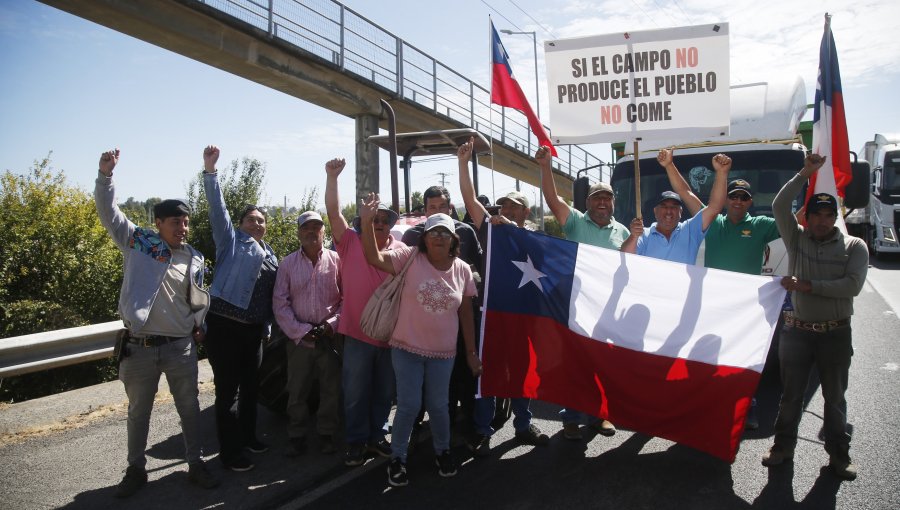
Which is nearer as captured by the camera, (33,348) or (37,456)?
(37,456)

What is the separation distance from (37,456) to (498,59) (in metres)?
5.41

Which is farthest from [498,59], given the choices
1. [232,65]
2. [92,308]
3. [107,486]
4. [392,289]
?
[232,65]

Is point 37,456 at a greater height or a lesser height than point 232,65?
lesser

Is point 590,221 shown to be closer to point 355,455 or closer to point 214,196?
point 355,455

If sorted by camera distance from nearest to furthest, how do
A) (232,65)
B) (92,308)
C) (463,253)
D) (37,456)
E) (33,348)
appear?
1. (37,456)
2. (463,253)
3. (33,348)
4. (92,308)
5. (232,65)

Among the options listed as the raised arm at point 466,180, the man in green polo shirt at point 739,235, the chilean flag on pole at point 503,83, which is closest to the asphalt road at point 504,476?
the man in green polo shirt at point 739,235

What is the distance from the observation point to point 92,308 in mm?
9758

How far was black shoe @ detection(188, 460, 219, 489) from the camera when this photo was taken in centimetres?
433

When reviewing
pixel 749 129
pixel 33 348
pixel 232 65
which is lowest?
pixel 33 348

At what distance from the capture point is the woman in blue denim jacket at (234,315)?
4.67 meters

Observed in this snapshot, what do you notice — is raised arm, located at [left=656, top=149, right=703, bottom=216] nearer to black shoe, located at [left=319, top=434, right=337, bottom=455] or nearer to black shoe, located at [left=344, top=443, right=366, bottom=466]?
black shoe, located at [left=344, top=443, right=366, bottom=466]

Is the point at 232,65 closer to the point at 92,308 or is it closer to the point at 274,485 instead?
the point at 92,308

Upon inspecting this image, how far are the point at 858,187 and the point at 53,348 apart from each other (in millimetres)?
8114

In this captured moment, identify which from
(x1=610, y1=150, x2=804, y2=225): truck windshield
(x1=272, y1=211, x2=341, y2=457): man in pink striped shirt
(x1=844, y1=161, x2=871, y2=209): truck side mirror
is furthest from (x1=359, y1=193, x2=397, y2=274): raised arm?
(x1=844, y1=161, x2=871, y2=209): truck side mirror
